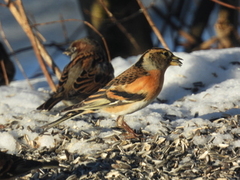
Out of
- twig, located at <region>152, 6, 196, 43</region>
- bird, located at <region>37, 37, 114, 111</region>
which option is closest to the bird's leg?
bird, located at <region>37, 37, 114, 111</region>

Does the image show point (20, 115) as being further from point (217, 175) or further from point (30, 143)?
point (217, 175)

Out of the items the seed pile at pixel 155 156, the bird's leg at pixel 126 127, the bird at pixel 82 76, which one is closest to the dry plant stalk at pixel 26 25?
the bird at pixel 82 76

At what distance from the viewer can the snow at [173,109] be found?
4.57m

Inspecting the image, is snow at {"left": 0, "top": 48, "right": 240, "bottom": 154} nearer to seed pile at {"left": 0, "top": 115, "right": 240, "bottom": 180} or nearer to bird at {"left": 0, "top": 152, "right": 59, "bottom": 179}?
seed pile at {"left": 0, "top": 115, "right": 240, "bottom": 180}

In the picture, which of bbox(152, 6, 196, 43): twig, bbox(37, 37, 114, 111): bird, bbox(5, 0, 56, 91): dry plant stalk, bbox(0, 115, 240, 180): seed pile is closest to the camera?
bbox(0, 115, 240, 180): seed pile

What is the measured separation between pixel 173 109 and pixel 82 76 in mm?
1099

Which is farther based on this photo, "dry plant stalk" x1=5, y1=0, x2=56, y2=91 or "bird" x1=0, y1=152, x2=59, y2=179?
"dry plant stalk" x1=5, y1=0, x2=56, y2=91

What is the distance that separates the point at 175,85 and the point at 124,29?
1.62 metres

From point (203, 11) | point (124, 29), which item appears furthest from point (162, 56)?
point (203, 11)

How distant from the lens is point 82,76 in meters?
5.55

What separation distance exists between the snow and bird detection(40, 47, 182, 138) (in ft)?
0.93

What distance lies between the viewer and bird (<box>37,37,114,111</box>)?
214 inches

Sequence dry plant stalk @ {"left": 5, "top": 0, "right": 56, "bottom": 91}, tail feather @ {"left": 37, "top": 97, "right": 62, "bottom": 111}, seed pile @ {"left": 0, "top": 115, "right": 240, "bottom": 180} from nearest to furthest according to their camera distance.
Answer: seed pile @ {"left": 0, "top": 115, "right": 240, "bottom": 180} → tail feather @ {"left": 37, "top": 97, "right": 62, "bottom": 111} → dry plant stalk @ {"left": 5, "top": 0, "right": 56, "bottom": 91}

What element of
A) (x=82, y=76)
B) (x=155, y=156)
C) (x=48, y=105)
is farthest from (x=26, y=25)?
(x=155, y=156)
